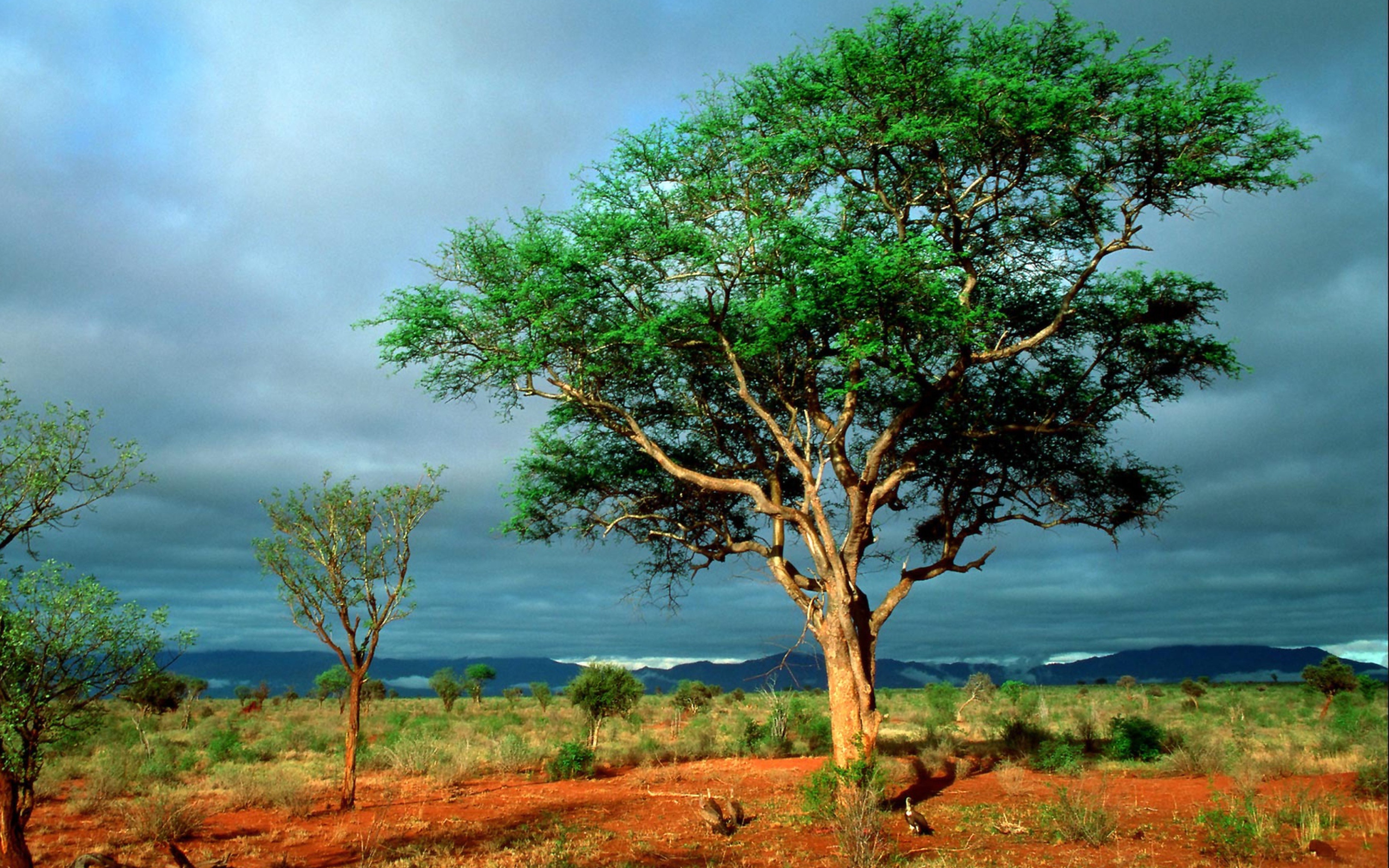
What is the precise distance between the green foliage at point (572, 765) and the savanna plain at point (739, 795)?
62 millimetres

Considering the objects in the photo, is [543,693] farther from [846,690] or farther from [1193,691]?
[1193,691]

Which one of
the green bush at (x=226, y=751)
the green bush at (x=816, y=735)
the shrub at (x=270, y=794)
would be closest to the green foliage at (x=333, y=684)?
the green bush at (x=226, y=751)

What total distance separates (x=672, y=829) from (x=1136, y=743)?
14263mm

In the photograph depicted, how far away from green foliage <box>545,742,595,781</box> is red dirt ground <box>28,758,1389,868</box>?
1.82m

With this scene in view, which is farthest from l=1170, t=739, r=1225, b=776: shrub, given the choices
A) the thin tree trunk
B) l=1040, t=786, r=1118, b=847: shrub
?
the thin tree trunk

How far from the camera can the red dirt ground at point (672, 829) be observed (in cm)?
1162

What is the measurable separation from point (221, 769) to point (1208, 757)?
2459cm

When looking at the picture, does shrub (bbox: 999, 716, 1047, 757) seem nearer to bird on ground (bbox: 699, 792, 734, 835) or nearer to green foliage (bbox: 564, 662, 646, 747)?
bird on ground (bbox: 699, 792, 734, 835)

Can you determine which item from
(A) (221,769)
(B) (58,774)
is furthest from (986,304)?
(B) (58,774)

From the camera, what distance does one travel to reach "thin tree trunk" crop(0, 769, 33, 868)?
30.0 ft

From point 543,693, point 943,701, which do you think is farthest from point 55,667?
point 543,693

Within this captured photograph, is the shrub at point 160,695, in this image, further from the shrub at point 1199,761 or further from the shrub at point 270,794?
the shrub at point 1199,761

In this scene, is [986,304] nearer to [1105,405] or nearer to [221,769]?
[1105,405]

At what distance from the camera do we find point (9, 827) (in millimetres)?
9195
